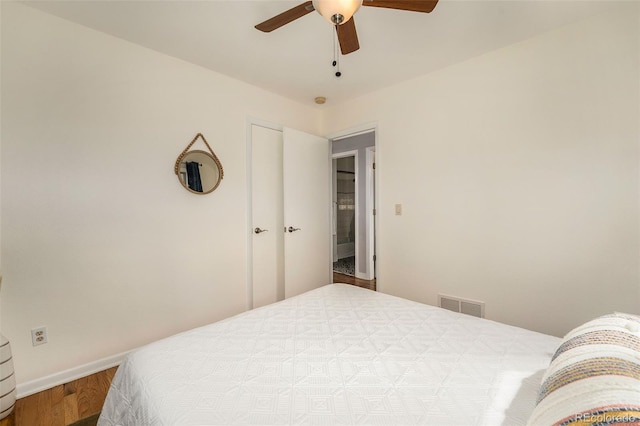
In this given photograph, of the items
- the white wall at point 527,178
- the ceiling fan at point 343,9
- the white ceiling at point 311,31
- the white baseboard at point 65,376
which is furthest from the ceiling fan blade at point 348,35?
the white baseboard at point 65,376

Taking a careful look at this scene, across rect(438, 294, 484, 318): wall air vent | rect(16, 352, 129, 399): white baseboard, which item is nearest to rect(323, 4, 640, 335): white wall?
rect(438, 294, 484, 318): wall air vent

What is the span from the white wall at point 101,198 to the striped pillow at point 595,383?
2.44 meters

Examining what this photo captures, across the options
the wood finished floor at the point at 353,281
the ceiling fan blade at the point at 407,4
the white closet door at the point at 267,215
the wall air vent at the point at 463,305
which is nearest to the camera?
the ceiling fan blade at the point at 407,4

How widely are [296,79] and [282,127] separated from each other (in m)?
0.55

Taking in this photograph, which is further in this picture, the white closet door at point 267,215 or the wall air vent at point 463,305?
the white closet door at point 267,215

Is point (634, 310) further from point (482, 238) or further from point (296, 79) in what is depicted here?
point (296, 79)

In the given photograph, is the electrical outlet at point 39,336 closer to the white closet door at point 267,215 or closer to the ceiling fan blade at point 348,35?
the white closet door at point 267,215

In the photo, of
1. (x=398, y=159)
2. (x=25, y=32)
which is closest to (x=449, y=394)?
(x=398, y=159)

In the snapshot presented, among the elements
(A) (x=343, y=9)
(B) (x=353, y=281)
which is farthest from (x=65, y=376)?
(B) (x=353, y=281)

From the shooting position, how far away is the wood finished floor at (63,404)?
156 cm

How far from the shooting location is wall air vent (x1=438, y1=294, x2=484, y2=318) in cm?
236

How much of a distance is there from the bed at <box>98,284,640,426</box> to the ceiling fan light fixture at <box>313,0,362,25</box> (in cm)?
143

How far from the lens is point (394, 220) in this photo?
2898 mm

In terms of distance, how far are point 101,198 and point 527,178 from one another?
310cm
